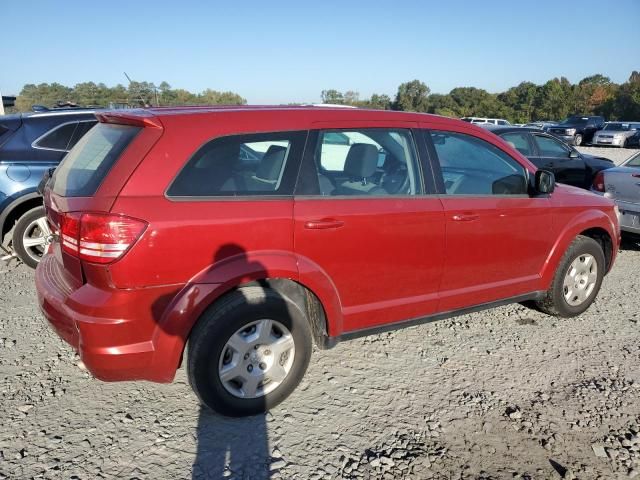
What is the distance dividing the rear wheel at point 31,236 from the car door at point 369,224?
138 inches

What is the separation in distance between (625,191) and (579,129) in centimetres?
2831

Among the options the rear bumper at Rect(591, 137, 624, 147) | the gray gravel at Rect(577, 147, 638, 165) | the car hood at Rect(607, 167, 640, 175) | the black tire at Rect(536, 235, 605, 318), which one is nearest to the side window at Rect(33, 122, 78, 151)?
the black tire at Rect(536, 235, 605, 318)

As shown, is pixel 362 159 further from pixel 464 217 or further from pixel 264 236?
pixel 264 236

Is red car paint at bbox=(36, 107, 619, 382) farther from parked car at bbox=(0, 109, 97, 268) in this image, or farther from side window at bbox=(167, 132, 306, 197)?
parked car at bbox=(0, 109, 97, 268)

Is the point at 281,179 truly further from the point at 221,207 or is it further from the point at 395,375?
the point at 395,375

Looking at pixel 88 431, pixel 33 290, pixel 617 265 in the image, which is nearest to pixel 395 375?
pixel 88 431

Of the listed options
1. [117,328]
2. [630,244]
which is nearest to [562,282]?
[117,328]

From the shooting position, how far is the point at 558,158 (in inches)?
326

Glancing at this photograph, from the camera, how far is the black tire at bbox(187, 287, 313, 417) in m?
2.56

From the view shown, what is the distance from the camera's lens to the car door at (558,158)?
8.21 meters

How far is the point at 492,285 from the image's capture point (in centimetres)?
364

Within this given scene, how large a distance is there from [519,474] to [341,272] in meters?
1.42

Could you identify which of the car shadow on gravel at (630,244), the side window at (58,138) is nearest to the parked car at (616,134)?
the car shadow on gravel at (630,244)

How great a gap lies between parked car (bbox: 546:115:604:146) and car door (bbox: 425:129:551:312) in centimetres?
2920
